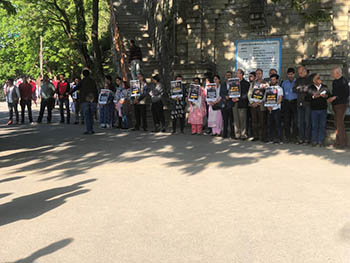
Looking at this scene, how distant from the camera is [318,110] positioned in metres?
11.2

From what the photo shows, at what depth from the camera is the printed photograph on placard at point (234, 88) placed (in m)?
12.3

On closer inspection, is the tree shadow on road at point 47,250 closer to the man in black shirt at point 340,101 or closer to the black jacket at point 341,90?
the man in black shirt at point 340,101

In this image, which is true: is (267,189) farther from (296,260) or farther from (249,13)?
(249,13)

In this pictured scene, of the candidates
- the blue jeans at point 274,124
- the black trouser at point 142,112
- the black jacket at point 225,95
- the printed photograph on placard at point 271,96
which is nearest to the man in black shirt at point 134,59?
the black trouser at point 142,112

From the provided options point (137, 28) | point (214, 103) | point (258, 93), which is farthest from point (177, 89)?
point (137, 28)

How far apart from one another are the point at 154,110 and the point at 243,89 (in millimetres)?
3199

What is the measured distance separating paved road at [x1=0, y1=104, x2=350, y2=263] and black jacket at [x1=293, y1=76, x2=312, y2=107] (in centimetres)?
138

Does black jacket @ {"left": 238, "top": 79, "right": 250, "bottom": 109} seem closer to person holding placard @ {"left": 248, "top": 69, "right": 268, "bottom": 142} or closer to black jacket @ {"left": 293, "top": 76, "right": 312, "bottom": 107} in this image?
person holding placard @ {"left": 248, "top": 69, "right": 268, "bottom": 142}

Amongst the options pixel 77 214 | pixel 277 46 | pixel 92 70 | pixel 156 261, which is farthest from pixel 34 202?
pixel 92 70

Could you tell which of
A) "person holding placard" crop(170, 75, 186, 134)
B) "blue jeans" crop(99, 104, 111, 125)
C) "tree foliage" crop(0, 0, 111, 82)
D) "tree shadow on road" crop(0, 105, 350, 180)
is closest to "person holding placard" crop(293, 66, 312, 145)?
"tree shadow on road" crop(0, 105, 350, 180)

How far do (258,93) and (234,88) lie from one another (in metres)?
0.78

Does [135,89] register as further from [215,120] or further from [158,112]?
[215,120]

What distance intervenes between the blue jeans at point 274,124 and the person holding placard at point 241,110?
2.39 feet

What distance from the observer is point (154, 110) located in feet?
46.6
